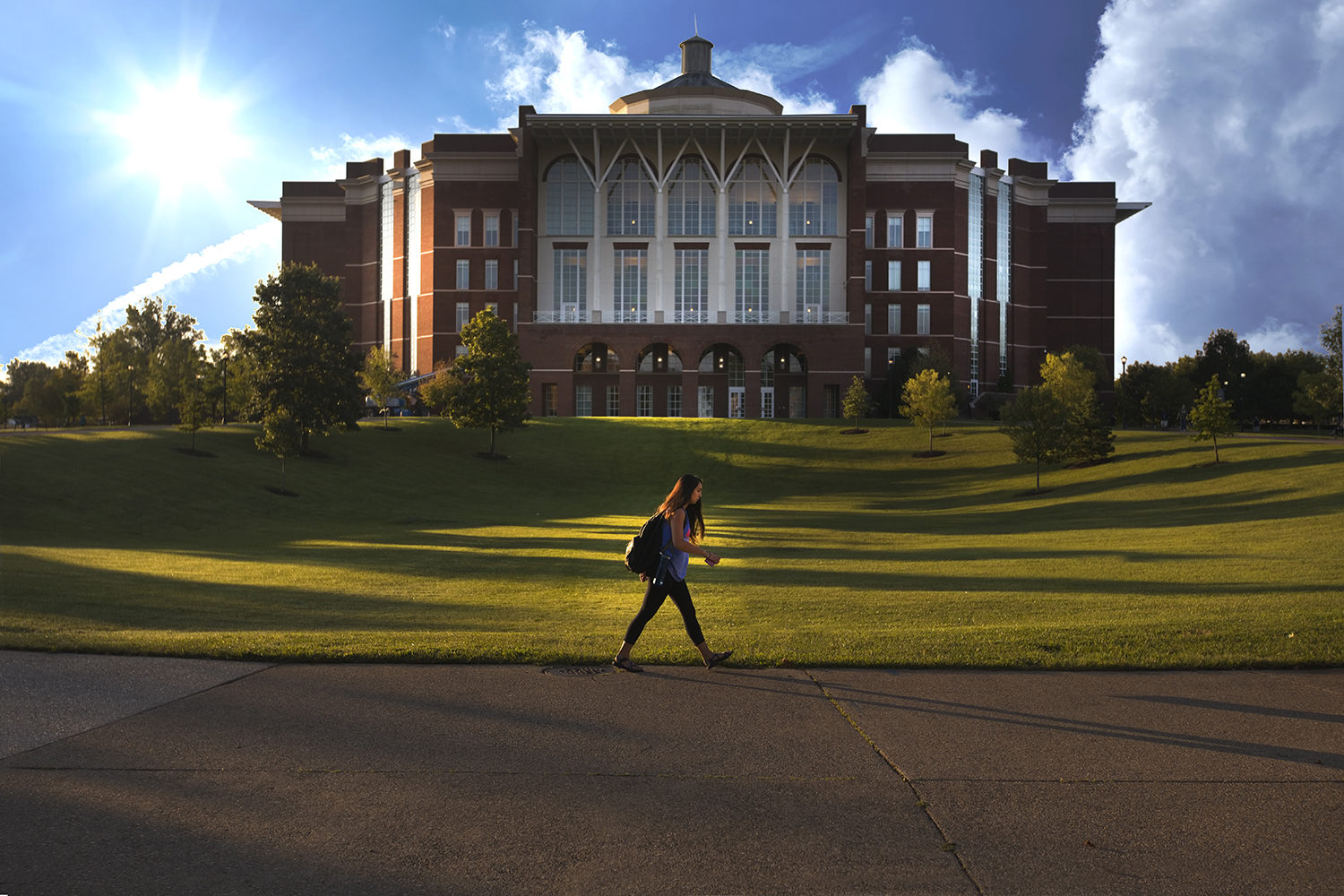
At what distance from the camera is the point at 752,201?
251 feet

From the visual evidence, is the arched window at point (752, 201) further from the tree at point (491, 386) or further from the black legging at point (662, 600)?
the black legging at point (662, 600)

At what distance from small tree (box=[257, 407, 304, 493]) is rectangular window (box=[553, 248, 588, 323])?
38.2 meters

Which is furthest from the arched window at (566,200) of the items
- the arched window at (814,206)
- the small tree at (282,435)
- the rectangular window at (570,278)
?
the small tree at (282,435)

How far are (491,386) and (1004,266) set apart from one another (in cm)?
5627

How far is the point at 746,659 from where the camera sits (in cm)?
870

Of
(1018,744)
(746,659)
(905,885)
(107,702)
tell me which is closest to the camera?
(905,885)

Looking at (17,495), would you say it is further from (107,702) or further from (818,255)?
(818,255)

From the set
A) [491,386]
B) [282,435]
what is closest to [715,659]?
[282,435]

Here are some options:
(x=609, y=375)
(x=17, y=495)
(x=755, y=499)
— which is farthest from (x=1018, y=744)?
(x=609, y=375)

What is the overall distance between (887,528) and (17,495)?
28.2 meters

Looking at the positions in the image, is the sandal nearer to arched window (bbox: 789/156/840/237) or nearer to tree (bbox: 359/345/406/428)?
tree (bbox: 359/345/406/428)

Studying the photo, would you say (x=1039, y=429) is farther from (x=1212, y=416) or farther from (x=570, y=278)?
(x=570, y=278)

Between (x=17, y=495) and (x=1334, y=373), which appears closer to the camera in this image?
(x=17, y=495)

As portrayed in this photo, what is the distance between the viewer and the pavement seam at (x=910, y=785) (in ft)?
14.3
